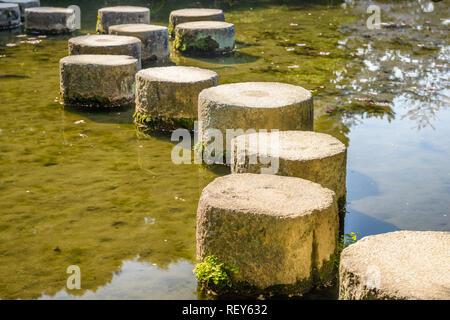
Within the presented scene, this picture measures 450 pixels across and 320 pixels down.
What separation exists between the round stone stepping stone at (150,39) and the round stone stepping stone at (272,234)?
5.89 meters

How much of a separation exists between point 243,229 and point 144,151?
2.57m

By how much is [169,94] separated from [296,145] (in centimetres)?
208

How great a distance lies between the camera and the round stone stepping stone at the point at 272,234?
3215 mm

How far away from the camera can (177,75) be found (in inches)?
246

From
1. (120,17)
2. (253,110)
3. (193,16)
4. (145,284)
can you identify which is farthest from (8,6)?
(145,284)

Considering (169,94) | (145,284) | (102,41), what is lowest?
(145,284)

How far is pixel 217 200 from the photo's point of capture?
3.37 metres

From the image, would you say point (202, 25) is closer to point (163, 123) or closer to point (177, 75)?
point (177, 75)

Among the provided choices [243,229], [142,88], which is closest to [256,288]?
[243,229]

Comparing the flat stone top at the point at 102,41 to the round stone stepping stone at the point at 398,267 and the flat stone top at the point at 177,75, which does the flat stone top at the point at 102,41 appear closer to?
the flat stone top at the point at 177,75

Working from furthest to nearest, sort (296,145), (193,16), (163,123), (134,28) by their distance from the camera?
(193,16), (134,28), (163,123), (296,145)

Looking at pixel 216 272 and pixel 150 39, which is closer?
pixel 216 272

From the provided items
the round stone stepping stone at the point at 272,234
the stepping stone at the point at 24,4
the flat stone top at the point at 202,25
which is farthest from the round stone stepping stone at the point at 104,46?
the stepping stone at the point at 24,4

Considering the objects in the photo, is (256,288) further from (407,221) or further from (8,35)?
(8,35)
